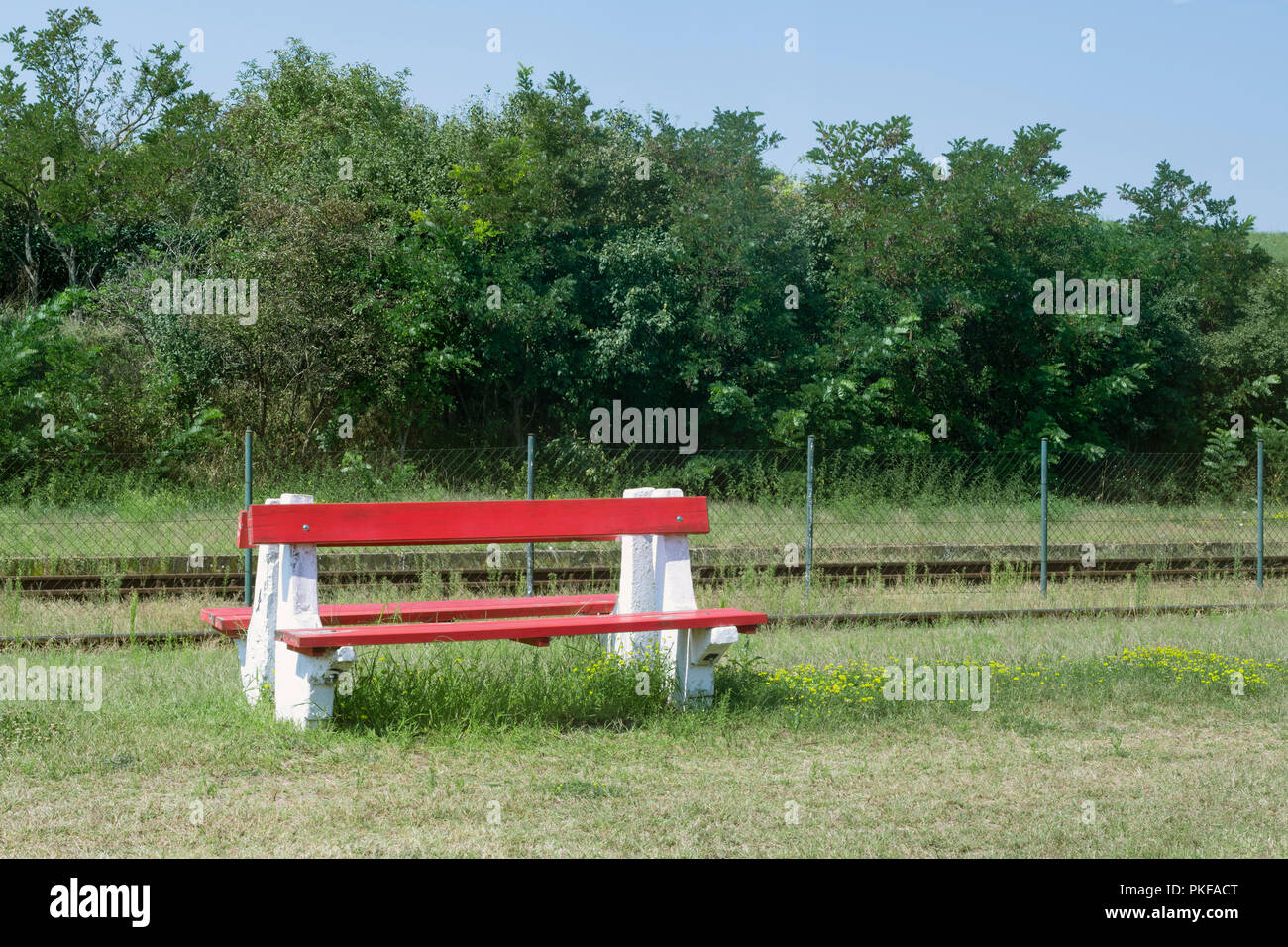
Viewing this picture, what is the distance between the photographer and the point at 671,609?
22.0 feet

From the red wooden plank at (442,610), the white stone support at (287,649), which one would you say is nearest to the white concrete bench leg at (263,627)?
the white stone support at (287,649)

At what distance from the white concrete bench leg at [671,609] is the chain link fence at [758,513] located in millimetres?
4684

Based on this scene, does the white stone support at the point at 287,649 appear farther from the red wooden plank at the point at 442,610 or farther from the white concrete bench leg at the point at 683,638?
the white concrete bench leg at the point at 683,638

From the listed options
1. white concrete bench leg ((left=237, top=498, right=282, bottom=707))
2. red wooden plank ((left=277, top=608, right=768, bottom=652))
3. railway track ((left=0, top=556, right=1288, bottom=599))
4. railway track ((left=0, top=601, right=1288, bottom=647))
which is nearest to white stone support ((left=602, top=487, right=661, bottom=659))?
red wooden plank ((left=277, top=608, right=768, bottom=652))

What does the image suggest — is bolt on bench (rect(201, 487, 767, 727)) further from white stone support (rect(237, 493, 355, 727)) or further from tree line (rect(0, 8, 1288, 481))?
tree line (rect(0, 8, 1288, 481))

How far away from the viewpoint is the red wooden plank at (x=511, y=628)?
17.9ft

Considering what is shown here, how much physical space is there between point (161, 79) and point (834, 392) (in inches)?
659

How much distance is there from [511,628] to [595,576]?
21.2 ft

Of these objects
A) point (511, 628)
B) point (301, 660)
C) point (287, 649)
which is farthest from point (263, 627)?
point (511, 628)

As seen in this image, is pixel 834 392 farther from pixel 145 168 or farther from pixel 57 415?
pixel 145 168

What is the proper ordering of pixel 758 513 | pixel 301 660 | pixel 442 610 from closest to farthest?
pixel 301 660 → pixel 442 610 → pixel 758 513

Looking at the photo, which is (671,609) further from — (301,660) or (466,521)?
(301,660)

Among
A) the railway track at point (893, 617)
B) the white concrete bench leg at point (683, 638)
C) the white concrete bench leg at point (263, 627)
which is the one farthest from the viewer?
the railway track at point (893, 617)

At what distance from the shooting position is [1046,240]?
2547 cm
